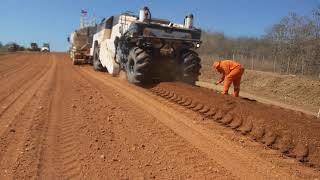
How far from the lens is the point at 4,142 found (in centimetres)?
719

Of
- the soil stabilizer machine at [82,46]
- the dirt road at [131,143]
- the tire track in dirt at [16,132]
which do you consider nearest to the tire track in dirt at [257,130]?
the dirt road at [131,143]

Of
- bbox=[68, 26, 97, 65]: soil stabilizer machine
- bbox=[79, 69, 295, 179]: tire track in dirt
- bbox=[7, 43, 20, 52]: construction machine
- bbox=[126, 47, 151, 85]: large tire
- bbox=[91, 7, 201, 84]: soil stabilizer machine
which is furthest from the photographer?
bbox=[7, 43, 20, 52]: construction machine

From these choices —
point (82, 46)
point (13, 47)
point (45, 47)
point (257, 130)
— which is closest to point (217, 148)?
point (257, 130)

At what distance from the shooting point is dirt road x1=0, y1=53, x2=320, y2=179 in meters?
6.22

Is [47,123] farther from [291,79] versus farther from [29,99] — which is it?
[291,79]

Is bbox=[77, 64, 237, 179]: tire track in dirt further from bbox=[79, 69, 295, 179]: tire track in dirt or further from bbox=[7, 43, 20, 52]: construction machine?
bbox=[7, 43, 20, 52]: construction machine

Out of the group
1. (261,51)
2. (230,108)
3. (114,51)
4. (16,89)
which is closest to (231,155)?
(230,108)

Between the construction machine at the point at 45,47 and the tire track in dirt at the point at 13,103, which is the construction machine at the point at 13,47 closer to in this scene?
the construction machine at the point at 45,47

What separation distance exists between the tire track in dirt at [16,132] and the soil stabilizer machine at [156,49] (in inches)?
159

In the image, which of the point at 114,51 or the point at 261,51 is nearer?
the point at 114,51

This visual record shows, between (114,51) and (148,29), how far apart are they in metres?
3.40

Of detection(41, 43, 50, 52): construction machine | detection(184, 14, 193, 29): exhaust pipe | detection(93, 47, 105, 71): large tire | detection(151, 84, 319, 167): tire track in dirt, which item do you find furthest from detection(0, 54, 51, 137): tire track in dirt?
detection(41, 43, 50, 52): construction machine

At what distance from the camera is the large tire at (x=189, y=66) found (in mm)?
15289

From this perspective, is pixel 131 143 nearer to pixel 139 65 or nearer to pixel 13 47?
pixel 139 65
